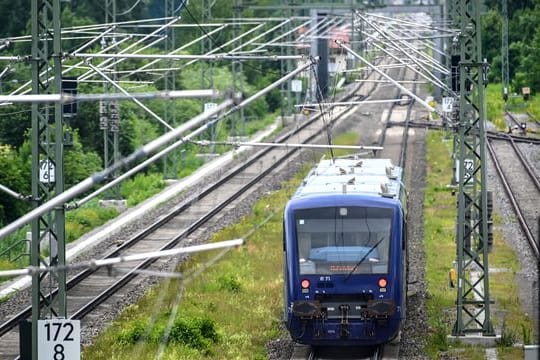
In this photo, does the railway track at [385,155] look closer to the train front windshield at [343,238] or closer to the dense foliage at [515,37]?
the train front windshield at [343,238]

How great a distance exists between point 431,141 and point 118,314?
33.2 metres

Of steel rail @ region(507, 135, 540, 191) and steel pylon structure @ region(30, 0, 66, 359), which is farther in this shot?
steel rail @ region(507, 135, 540, 191)

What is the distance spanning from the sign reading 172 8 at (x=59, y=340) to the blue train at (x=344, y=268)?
463cm

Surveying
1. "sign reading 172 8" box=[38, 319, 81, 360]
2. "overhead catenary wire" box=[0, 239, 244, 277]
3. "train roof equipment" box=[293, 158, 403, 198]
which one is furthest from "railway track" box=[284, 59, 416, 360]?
"overhead catenary wire" box=[0, 239, 244, 277]

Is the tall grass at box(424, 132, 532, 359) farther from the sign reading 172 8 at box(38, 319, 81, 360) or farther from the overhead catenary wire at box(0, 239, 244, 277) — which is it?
the overhead catenary wire at box(0, 239, 244, 277)

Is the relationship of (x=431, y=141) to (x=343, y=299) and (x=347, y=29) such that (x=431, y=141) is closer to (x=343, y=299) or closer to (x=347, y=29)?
(x=347, y=29)

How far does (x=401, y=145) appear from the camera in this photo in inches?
2044

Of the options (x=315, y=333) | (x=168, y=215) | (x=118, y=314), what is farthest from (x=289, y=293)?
(x=168, y=215)

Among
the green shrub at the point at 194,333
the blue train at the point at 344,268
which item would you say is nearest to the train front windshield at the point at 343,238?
the blue train at the point at 344,268

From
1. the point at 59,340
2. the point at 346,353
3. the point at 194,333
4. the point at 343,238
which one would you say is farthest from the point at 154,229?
the point at 59,340

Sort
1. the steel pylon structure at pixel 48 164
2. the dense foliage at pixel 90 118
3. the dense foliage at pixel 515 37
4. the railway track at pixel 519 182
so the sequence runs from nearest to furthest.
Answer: the steel pylon structure at pixel 48 164, the railway track at pixel 519 182, the dense foliage at pixel 90 118, the dense foliage at pixel 515 37

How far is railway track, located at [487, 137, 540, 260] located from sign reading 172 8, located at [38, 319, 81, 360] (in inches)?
580

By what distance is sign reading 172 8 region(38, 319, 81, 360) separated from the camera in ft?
49.6

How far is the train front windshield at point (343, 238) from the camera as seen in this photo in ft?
62.4
